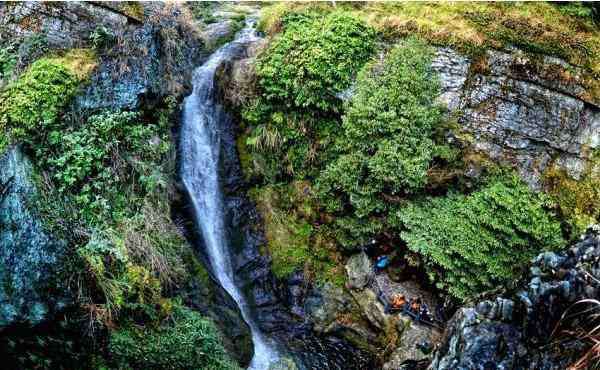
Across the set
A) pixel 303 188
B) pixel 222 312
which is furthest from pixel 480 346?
pixel 303 188

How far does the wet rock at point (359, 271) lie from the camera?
8430 millimetres

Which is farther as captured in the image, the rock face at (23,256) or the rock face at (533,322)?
the rock face at (23,256)

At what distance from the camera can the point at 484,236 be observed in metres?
7.47

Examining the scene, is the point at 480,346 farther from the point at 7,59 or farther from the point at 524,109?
the point at 7,59

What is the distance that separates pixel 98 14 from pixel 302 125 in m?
4.26

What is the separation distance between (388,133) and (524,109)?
8.08 ft

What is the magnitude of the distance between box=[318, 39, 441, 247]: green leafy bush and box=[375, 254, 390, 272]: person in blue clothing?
2.16 feet

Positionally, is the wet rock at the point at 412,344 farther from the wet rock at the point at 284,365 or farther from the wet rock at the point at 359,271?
the wet rock at the point at 284,365

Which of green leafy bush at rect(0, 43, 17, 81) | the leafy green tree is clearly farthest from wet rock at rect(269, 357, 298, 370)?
green leafy bush at rect(0, 43, 17, 81)

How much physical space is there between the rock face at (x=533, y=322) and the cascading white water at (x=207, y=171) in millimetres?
3905

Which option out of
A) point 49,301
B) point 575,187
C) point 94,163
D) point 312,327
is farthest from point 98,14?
point 575,187

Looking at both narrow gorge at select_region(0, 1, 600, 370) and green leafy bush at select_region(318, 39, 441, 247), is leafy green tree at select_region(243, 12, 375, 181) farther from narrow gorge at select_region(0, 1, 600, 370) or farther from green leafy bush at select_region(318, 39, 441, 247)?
green leafy bush at select_region(318, 39, 441, 247)

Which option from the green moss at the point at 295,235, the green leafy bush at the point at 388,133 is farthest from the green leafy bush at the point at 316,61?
the green moss at the point at 295,235

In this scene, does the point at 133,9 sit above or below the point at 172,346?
above
